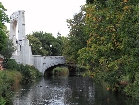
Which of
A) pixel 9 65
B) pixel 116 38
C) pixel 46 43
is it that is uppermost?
pixel 46 43

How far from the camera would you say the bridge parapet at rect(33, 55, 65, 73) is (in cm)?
6631

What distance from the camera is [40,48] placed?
87.0m

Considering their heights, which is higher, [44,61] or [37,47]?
[37,47]

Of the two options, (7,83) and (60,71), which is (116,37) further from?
(60,71)

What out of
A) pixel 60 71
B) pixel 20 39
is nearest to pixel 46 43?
pixel 60 71

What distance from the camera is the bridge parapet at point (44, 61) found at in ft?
218

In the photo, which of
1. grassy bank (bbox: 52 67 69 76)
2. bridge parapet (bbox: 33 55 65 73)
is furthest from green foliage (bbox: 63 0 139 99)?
grassy bank (bbox: 52 67 69 76)

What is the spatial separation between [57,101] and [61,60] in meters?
39.8

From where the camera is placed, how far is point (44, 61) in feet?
219

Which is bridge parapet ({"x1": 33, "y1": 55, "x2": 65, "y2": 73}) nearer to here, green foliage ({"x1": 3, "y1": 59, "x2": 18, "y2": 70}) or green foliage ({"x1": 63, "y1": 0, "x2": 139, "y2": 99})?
green foliage ({"x1": 3, "y1": 59, "x2": 18, "y2": 70})

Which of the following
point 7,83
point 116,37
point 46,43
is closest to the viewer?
point 116,37

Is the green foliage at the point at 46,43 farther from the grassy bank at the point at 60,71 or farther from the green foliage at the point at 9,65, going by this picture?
the green foliage at the point at 9,65

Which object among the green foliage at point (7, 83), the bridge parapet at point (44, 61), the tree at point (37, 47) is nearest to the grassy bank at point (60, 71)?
the tree at point (37, 47)

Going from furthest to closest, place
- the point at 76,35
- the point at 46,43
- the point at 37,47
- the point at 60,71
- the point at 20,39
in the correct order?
1. the point at 46,43
2. the point at 37,47
3. the point at 60,71
4. the point at 20,39
5. the point at 76,35
